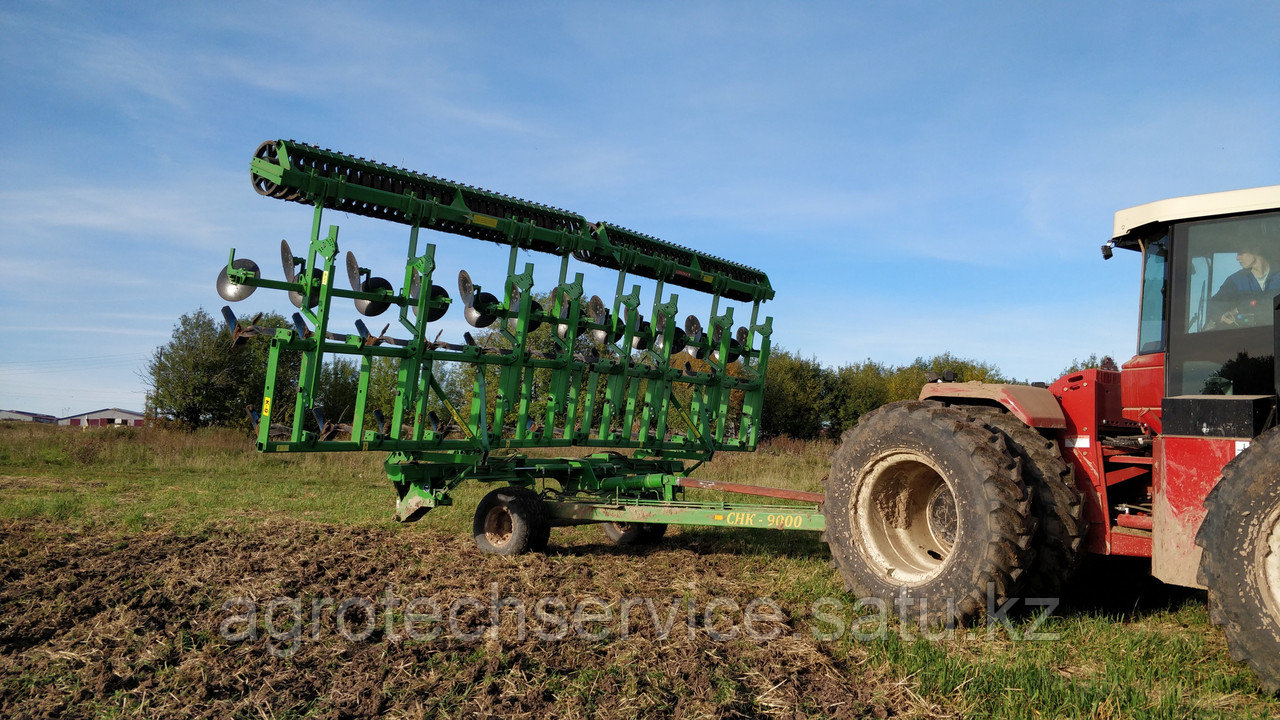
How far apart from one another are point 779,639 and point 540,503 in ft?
11.7

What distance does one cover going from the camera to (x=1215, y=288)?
454cm

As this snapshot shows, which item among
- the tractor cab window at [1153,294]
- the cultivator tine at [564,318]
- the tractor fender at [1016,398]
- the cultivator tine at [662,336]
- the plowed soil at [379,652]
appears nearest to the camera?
the plowed soil at [379,652]

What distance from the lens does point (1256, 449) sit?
3684 mm

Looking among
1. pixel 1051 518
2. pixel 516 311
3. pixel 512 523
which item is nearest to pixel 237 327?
pixel 516 311

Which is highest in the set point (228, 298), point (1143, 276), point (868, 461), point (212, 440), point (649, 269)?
point (649, 269)

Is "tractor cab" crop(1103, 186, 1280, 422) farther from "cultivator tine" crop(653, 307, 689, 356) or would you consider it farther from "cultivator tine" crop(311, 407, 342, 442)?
"cultivator tine" crop(311, 407, 342, 442)

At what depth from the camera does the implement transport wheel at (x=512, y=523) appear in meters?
7.62

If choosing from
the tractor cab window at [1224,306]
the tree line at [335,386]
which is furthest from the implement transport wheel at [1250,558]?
the tree line at [335,386]

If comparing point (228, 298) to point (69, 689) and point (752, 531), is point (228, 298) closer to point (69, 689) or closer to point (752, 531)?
point (69, 689)

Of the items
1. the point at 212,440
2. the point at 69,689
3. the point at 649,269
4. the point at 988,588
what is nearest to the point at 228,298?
the point at 69,689

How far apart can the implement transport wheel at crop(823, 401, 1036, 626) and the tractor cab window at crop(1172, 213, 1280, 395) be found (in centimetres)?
112

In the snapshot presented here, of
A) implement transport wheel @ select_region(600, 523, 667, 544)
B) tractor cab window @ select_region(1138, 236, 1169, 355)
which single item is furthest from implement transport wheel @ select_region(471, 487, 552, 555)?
tractor cab window @ select_region(1138, 236, 1169, 355)

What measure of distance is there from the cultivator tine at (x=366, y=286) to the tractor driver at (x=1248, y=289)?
6.30 metres

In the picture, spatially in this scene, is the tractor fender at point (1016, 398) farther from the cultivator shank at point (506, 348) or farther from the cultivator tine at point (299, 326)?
the cultivator tine at point (299, 326)
